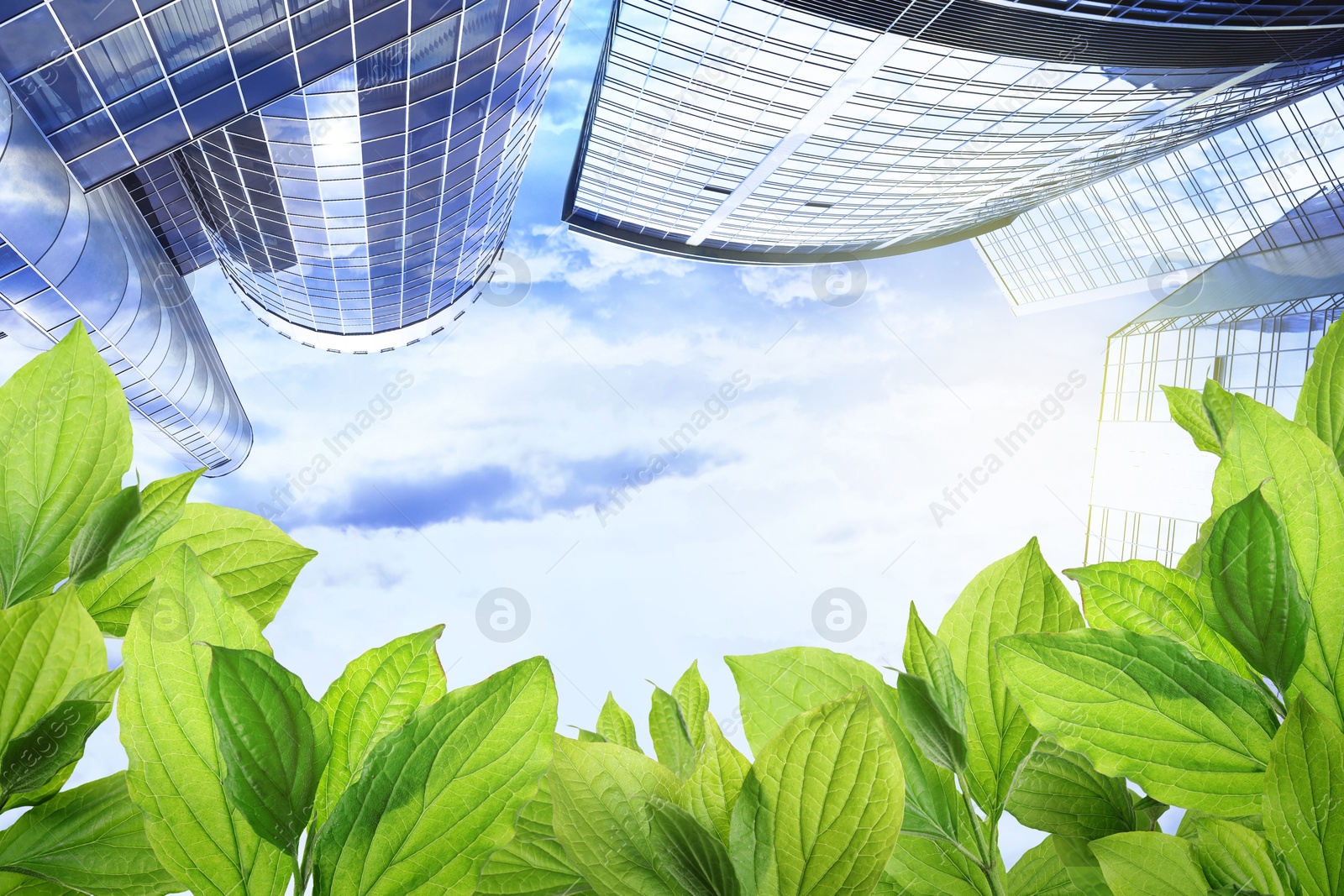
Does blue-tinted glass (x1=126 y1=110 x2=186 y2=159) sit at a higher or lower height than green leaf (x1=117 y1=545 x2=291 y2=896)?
higher

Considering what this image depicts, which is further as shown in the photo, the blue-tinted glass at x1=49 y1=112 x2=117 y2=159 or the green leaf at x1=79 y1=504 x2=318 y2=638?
the blue-tinted glass at x1=49 y1=112 x2=117 y2=159

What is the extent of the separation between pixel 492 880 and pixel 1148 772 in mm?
427

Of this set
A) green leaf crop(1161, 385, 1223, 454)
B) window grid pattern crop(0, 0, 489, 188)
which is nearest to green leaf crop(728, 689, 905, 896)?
green leaf crop(1161, 385, 1223, 454)

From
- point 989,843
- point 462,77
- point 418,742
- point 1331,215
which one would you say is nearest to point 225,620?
point 418,742

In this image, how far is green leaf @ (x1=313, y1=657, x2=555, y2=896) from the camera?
0.36m

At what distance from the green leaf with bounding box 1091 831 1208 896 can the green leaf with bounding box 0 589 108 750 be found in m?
0.63

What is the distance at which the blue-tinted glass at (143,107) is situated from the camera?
1155 cm

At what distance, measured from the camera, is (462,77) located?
16.3 m

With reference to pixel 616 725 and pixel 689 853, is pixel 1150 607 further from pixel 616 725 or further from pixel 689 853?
pixel 616 725

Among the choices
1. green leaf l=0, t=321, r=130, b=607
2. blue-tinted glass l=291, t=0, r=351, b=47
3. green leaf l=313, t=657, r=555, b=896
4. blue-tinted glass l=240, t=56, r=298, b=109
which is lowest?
green leaf l=313, t=657, r=555, b=896

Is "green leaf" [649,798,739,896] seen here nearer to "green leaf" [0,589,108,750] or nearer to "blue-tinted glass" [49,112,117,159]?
"green leaf" [0,589,108,750]

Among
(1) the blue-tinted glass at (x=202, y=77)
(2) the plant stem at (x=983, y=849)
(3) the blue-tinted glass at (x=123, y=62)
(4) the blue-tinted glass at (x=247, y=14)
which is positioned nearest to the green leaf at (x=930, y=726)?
(2) the plant stem at (x=983, y=849)

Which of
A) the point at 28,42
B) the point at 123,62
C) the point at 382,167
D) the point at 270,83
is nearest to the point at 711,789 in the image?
the point at 28,42

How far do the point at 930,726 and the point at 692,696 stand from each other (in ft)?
1.13
